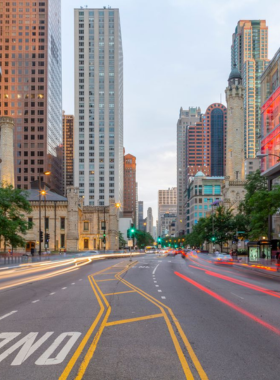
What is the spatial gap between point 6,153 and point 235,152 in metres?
59.8

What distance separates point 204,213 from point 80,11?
323ft

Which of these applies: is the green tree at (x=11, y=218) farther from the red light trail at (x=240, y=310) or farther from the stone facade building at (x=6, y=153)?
the stone facade building at (x=6, y=153)

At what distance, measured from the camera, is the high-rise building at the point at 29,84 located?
157 m

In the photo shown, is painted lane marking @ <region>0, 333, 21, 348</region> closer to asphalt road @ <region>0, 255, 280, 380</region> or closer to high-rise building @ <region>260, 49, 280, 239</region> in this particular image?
asphalt road @ <region>0, 255, 280, 380</region>

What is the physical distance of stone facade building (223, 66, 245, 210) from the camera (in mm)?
111375

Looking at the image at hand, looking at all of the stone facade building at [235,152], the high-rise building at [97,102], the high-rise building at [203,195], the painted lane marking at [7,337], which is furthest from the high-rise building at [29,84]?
the painted lane marking at [7,337]

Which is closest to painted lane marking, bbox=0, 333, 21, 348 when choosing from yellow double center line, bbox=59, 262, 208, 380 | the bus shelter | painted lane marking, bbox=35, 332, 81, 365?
painted lane marking, bbox=35, 332, 81, 365

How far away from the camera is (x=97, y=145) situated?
538 ft

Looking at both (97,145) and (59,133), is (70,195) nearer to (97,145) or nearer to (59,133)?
(97,145)

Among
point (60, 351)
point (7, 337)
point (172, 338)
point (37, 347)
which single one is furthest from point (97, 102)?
point (60, 351)

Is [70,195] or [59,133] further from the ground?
[59,133]

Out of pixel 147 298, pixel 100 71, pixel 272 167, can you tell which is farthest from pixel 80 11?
pixel 147 298

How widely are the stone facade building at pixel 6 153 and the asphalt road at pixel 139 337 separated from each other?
7906 cm

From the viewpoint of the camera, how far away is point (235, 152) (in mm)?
113562
